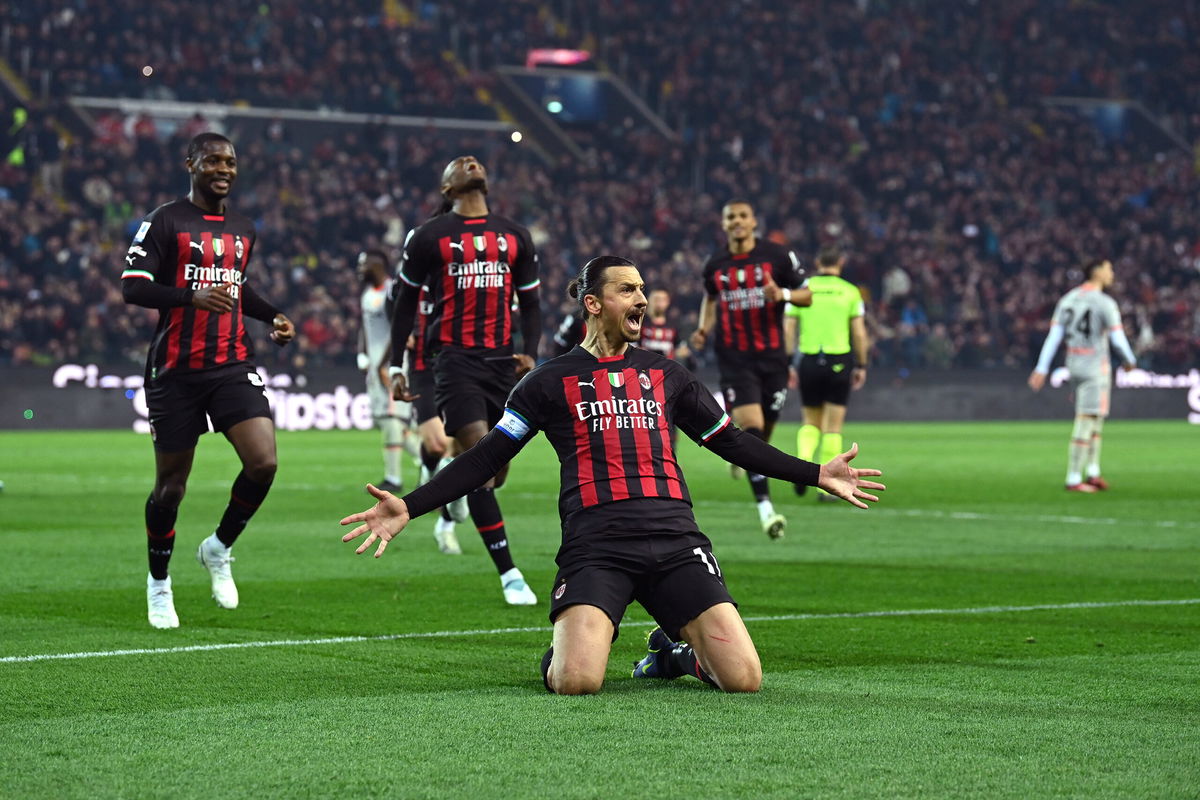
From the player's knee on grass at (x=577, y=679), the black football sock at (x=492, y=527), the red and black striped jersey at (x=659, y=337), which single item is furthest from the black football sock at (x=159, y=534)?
the red and black striped jersey at (x=659, y=337)

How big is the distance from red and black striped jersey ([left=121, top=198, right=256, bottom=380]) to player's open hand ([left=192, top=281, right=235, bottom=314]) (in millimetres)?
234

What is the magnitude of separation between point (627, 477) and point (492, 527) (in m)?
2.68

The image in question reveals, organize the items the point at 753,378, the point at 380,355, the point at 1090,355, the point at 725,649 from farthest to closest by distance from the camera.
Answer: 1. the point at 1090,355
2. the point at 380,355
3. the point at 753,378
4. the point at 725,649

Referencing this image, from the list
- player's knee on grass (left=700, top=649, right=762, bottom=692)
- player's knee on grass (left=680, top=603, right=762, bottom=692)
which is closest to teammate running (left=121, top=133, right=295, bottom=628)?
player's knee on grass (left=680, top=603, right=762, bottom=692)

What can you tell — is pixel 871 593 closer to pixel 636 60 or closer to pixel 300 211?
pixel 300 211

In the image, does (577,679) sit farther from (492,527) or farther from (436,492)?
(492,527)

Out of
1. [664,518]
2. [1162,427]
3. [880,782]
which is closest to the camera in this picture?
[880,782]

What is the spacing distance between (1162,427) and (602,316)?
2905 centimetres

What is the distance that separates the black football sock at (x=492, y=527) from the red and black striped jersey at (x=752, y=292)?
4706 mm

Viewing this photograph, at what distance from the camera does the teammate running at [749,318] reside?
42.5ft

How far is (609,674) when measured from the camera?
630 cm

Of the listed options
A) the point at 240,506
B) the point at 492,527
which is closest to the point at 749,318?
the point at 492,527

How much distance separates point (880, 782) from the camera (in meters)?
4.37

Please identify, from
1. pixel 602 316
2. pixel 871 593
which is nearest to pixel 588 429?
pixel 602 316
